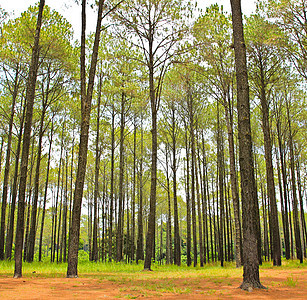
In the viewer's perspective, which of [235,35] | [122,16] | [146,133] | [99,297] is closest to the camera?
[99,297]

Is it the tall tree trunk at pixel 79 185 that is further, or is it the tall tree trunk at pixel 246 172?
the tall tree trunk at pixel 79 185

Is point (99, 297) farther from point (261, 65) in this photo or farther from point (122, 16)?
point (261, 65)

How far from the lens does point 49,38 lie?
470 inches

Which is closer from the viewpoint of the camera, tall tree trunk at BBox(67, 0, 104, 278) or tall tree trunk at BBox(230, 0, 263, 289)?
tall tree trunk at BBox(230, 0, 263, 289)

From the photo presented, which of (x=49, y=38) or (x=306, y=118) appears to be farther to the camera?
(x=306, y=118)

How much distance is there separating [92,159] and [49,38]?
1296 centimetres

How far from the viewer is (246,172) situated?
5352 mm

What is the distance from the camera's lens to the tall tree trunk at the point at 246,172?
16.0 feet

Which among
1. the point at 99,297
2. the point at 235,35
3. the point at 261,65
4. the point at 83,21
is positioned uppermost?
the point at 261,65

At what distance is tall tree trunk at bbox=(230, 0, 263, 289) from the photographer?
4879mm

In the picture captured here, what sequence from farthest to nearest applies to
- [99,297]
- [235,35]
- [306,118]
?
[306,118], [235,35], [99,297]

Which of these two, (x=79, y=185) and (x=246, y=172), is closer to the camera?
(x=246, y=172)

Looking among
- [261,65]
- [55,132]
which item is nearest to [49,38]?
[55,132]

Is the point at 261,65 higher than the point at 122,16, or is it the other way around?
the point at 122,16
